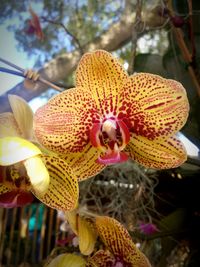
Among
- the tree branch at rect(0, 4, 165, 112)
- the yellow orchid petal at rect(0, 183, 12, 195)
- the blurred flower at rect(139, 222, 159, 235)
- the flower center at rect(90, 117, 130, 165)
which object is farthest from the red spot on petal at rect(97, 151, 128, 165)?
the tree branch at rect(0, 4, 165, 112)

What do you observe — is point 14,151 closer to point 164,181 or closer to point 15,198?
point 15,198

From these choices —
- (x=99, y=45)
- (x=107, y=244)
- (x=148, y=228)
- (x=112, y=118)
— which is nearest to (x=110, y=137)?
(x=112, y=118)

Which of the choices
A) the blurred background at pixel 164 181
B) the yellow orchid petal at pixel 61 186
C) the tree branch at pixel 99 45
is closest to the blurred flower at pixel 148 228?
the blurred background at pixel 164 181

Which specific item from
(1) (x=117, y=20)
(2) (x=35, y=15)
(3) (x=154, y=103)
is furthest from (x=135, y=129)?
(1) (x=117, y=20)

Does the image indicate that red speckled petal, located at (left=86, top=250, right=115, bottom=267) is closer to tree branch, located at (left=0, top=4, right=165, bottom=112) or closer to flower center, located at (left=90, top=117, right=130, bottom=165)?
flower center, located at (left=90, top=117, right=130, bottom=165)

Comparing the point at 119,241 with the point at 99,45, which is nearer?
the point at 119,241

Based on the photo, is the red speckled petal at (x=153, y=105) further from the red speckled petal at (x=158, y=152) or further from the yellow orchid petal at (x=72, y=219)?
the yellow orchid petal at (x=72, y=219)
